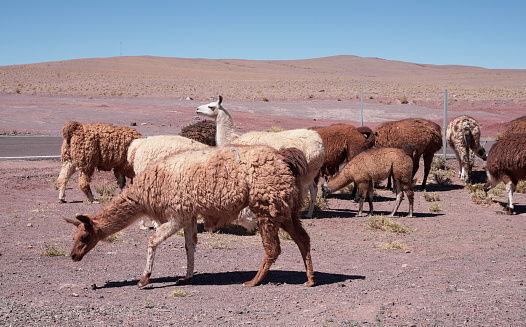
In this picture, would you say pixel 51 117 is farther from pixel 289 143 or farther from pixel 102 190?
pixel 289 143

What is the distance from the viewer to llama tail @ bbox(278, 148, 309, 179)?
6.66 m

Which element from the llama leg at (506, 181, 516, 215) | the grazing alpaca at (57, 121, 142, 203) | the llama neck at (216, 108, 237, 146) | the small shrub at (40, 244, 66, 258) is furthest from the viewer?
the llama leg at (506, 181, 516, 215)

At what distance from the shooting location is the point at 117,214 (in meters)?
6.95

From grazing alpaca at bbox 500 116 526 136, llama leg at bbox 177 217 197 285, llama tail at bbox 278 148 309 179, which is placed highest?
llama tail at bbox 278 148 309 179

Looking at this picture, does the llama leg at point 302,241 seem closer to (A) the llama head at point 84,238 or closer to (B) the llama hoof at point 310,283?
(B) the llama hoof at point 310,283

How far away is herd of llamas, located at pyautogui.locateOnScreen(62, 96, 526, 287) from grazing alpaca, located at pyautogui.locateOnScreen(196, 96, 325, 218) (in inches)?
0.8

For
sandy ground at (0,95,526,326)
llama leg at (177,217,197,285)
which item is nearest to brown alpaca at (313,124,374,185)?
sandy ground at (0,95,526,326)

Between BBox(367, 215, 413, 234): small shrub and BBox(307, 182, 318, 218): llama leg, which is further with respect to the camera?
BBox(307, 182, 318, 218): llama leg

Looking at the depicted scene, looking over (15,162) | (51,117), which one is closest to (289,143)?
(15,162)

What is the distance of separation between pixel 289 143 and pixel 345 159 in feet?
13.1

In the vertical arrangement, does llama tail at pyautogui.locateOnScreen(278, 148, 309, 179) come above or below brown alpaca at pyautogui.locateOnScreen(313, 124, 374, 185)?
above

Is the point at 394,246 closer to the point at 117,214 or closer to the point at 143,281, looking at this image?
the point at 143,281

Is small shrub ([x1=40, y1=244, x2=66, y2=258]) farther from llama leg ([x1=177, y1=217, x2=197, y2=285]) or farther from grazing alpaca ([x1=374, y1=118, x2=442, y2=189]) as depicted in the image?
grazing alpaca ([x1=374, y1=118, x2=442, y2=189])

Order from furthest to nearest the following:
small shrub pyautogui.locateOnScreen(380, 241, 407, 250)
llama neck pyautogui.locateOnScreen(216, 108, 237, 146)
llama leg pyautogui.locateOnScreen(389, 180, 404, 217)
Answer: llama leg pyautogui.locateOnScreen(389, 180, 404, 217)
llama neck pyautogui.locateOnScreen(216, 108, 237, 146)
small shrub pyautogui.locateOnScreen(380, 241, 407, 250)
